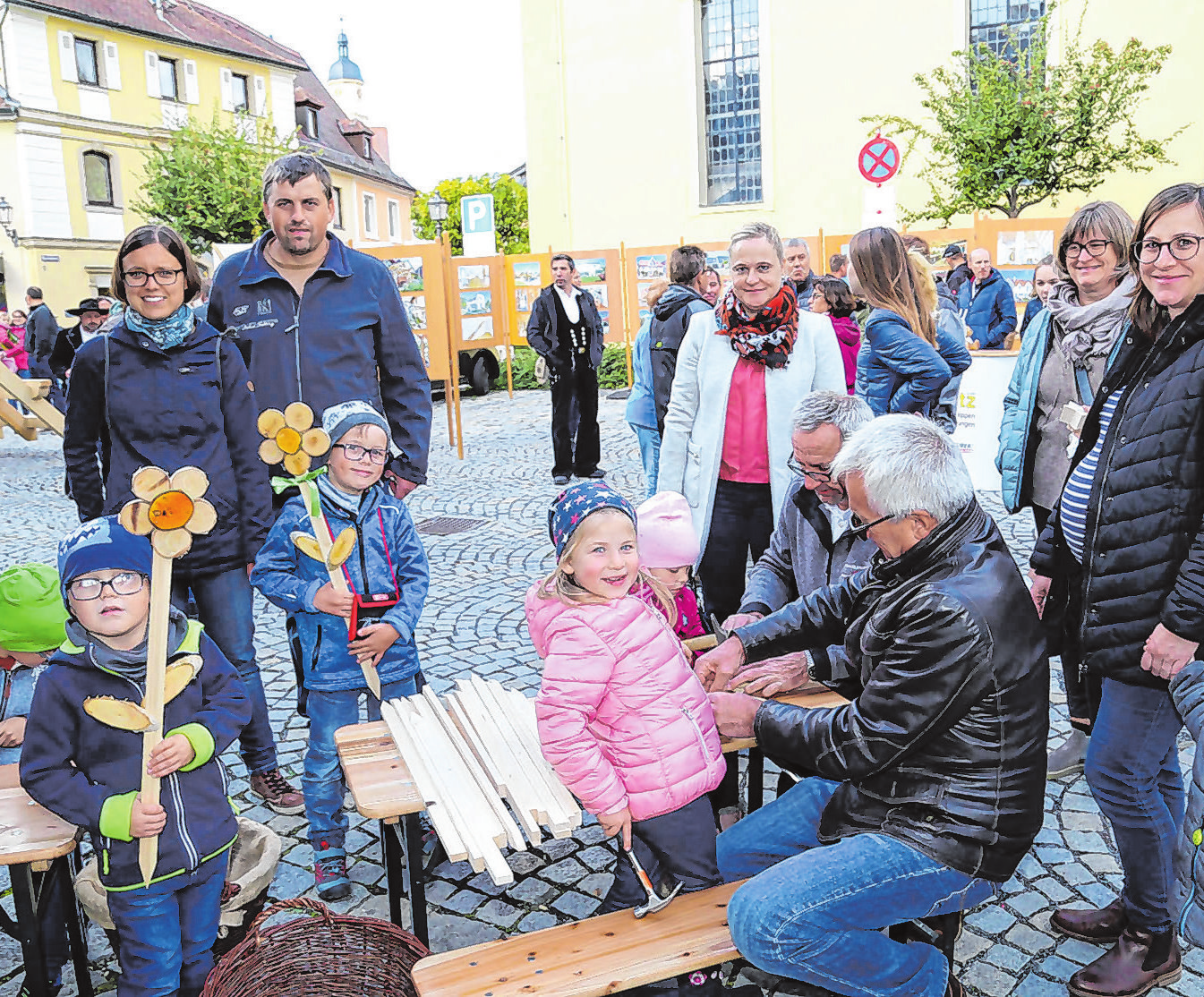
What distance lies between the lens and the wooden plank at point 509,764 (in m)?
2.45

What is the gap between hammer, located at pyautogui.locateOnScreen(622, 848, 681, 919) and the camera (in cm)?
246

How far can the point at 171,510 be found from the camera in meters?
2.23

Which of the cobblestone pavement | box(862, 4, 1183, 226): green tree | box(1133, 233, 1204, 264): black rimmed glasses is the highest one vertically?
box(862, 4, 1183, 226): green tree

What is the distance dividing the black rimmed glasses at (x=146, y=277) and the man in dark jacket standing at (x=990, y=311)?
8.23 m

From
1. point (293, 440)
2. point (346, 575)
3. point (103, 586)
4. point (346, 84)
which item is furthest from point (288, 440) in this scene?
point (346, 84)

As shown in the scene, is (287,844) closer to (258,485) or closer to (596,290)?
(258,485)

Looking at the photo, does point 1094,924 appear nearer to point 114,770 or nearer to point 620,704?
point 620,704

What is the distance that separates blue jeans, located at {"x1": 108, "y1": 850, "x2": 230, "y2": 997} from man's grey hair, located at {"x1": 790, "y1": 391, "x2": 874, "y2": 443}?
1.98 meters

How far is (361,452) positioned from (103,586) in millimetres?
1087

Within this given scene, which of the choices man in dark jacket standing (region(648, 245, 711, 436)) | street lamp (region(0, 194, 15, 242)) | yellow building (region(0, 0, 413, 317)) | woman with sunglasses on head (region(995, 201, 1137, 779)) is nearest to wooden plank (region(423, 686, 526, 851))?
woman with sunglasses on head (region(995, 201, 1137, 779))

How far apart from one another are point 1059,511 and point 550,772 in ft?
5.51

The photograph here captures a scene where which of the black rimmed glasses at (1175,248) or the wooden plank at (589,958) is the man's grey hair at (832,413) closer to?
the black rimmed glasses at (1175,248)

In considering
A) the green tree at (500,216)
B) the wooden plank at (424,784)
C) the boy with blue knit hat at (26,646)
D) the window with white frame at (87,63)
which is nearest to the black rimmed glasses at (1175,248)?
the wooden plank at (424,784)

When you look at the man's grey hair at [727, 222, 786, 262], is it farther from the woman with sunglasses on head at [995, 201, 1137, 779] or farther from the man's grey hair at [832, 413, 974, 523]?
the man's grey hair at [832, 413, 974, 523]
